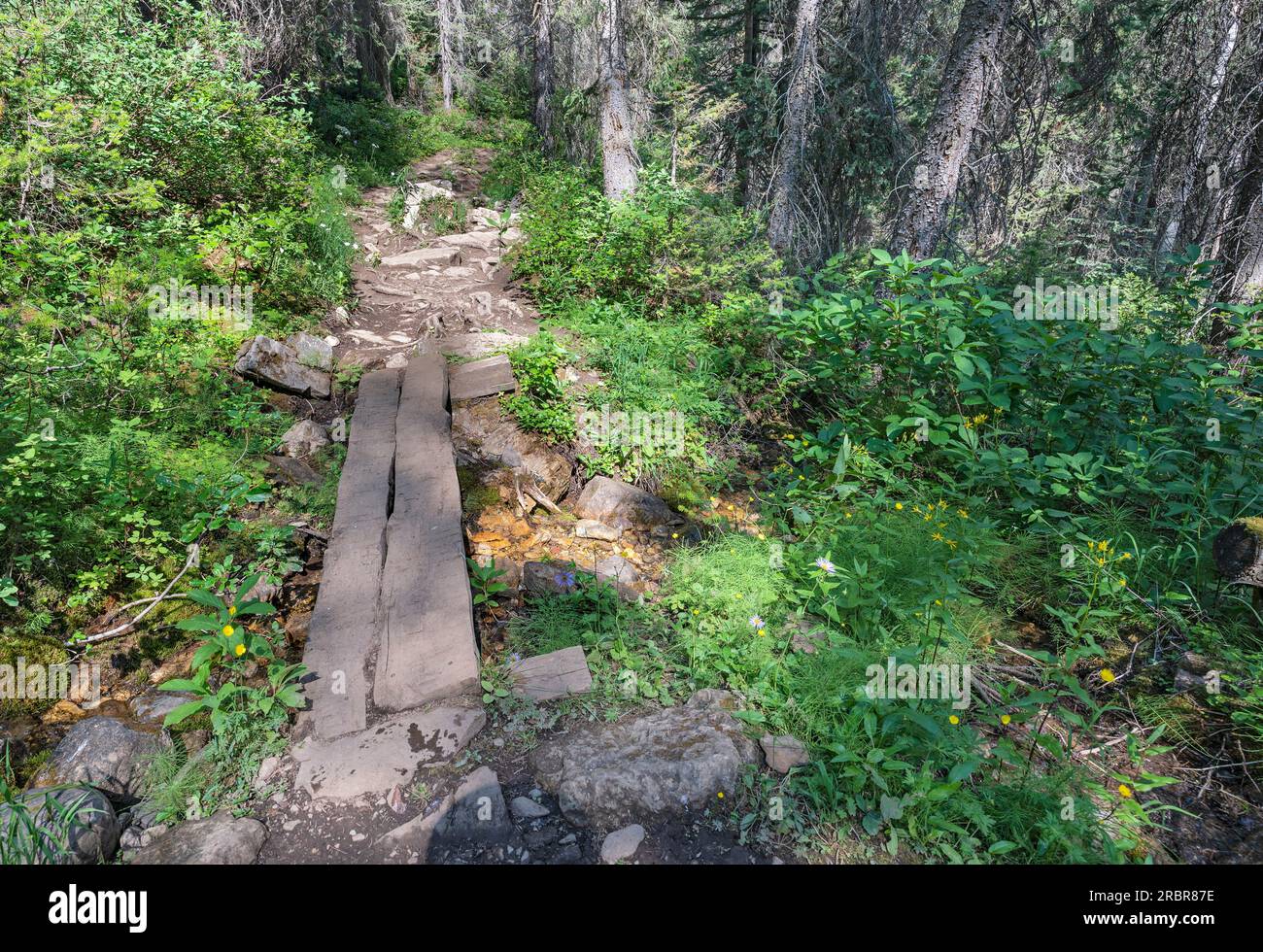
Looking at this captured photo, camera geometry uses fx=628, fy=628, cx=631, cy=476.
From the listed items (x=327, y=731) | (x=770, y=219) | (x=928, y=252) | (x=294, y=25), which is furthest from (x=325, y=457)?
(x=294, y=25)

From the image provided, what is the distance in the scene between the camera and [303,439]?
5.67m

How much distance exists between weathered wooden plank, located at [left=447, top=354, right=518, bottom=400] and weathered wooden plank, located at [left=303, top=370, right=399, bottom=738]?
0.76m

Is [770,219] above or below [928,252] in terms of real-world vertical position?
above

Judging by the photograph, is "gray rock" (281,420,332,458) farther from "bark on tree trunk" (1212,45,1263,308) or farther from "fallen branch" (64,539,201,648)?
"bark on tree trunk" (1212,45,1263,308)

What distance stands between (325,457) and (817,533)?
13.9 ft

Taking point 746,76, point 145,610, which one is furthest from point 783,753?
point 746,76

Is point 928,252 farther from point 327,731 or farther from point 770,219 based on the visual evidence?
point 327,731

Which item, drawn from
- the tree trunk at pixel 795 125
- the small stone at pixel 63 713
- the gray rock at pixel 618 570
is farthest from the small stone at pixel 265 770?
the tree trunk at pixel 795 125

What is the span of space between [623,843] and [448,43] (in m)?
27.1

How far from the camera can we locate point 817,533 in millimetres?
4586

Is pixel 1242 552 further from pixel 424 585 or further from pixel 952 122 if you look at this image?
pixel 952 122

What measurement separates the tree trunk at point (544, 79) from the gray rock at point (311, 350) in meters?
11.4

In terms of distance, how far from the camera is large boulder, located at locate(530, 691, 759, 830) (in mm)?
2871

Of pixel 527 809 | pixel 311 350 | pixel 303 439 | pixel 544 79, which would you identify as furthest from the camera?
pixel 544 79
